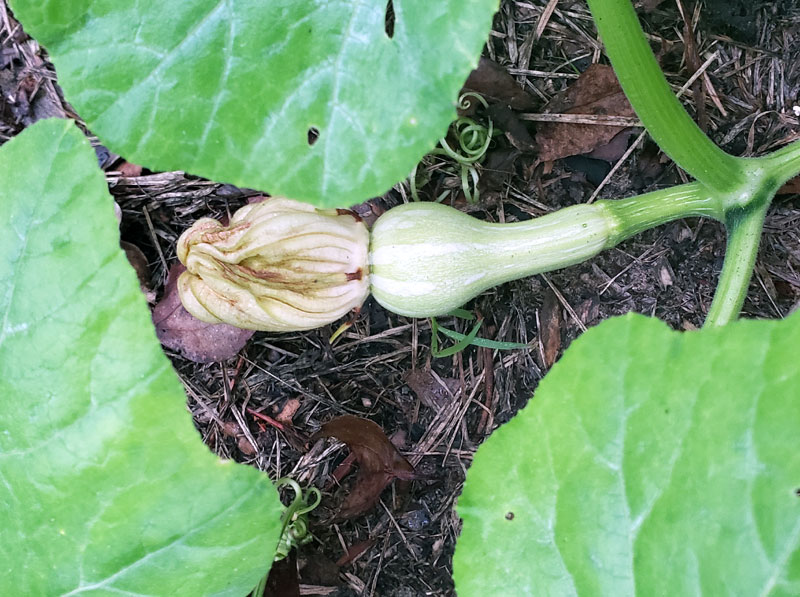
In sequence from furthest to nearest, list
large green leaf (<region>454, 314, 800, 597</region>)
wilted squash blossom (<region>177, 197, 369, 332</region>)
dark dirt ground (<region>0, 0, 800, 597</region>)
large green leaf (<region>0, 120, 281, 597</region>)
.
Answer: dark dirt ground (<region>0, 0, 800, 597</region>), wilted squash blossom (<region>177, 197, 369, 332</region>), large green leaf (<region>0, 120, 281, 597</region>), large green leaf (<region>454, 314, 800, 597</region>)

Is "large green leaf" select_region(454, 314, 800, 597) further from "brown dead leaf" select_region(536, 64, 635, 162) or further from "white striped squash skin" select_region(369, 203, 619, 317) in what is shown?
"brown dead leaf" select_region(536, 64, 635, 162)

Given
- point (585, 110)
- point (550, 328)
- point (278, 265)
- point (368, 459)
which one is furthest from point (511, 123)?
point (368, 459)

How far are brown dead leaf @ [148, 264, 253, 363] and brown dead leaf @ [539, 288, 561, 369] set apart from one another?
0.93 meters

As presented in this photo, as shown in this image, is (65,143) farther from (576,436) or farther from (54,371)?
(576,436)

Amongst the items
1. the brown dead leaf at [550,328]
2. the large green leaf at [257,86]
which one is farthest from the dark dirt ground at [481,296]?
the large green leaf at [257,86]

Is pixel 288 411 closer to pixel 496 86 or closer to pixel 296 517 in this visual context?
pixel 296 517

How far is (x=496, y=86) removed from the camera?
2129 mm

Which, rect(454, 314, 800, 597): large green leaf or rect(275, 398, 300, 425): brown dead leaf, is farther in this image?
rect(275, 398, 300, 425): brown dead leaf

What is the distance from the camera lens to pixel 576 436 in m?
1.33

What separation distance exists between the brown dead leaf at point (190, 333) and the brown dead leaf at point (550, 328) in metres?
0.93

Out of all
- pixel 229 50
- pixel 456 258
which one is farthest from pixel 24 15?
pixel 456 258

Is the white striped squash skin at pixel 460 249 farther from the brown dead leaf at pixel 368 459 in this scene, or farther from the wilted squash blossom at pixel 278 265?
the brown dead leaf at pixel 368 459

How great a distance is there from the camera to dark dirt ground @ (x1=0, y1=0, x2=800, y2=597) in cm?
208

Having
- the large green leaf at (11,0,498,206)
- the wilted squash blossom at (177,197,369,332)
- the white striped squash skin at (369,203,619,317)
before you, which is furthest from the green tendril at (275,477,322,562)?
the large green leaf at (11,0,498,206)
